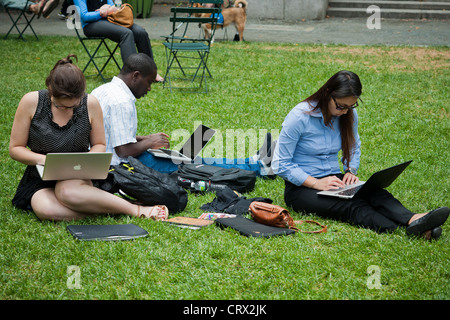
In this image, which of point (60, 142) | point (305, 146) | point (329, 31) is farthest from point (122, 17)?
point (329, 31)

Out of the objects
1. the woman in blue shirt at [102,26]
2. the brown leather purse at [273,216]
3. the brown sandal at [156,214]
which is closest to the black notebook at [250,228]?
the brown leather purse at [273,216]

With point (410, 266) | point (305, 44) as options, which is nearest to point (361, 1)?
point (305, 44)

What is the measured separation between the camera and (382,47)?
38.5ft

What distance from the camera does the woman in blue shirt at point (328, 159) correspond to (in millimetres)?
4121

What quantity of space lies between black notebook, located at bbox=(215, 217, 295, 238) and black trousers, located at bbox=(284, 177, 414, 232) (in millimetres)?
451

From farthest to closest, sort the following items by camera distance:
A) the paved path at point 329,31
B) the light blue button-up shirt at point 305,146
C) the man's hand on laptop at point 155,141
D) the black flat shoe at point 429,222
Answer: the paved path at point 329,31
the man's hand on laptop at point 155,141
the light blue button-up shirt at point 305,146
the black flat shoe at point 429,222

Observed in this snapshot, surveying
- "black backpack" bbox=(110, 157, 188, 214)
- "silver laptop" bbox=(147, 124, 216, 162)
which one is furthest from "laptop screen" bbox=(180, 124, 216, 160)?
"black backpack" bbox=(110, 157, 188, 214)

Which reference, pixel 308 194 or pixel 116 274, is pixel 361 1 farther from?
pixel 116 274

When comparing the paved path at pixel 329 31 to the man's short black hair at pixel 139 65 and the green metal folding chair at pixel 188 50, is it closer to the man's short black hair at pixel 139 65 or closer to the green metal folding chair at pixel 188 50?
the green metal folding chair at pixel 188 50

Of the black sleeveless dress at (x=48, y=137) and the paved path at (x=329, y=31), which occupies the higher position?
the paved path at (x=329, y=31)

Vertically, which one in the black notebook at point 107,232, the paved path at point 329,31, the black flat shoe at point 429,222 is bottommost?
the black notebook at point 107,232

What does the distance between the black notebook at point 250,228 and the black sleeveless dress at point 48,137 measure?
117 cm

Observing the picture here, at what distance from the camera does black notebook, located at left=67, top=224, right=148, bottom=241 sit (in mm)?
3718

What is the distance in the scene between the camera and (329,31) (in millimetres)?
14227
